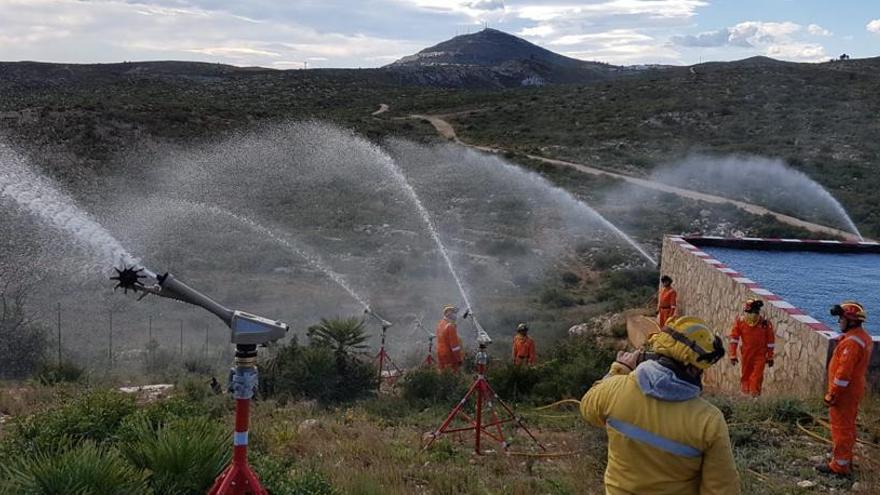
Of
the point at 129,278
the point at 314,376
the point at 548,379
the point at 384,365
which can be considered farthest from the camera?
the point at 384,365

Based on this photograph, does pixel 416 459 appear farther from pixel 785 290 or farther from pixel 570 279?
pixel 570 279

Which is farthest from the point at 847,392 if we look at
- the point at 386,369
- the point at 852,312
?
the point at 386,369

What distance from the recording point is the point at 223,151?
36875 mm

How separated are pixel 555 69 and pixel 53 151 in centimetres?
11512

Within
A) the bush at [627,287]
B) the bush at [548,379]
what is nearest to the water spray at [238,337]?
the bush at [548,379]

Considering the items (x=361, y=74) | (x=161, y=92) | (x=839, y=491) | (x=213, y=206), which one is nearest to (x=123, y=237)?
(x=213, y=206)

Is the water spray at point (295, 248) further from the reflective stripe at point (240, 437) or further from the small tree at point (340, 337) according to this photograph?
the reflective stripe at point (240, 437)

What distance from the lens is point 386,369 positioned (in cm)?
1434

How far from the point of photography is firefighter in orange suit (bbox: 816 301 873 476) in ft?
23.1

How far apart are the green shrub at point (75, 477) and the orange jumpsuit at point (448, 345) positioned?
7847mm

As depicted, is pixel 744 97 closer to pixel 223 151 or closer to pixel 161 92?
pixel 223 151

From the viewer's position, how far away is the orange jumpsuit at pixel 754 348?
33.0ft

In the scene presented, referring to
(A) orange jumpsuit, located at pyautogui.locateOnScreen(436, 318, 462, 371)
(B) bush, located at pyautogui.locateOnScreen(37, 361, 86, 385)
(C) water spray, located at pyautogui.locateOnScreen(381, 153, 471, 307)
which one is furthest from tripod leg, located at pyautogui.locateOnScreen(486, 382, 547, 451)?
(C) water spray, located at pyautogui.locateOnScreen(381, 153, 471, 307)

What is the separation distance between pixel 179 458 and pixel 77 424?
163 cm
